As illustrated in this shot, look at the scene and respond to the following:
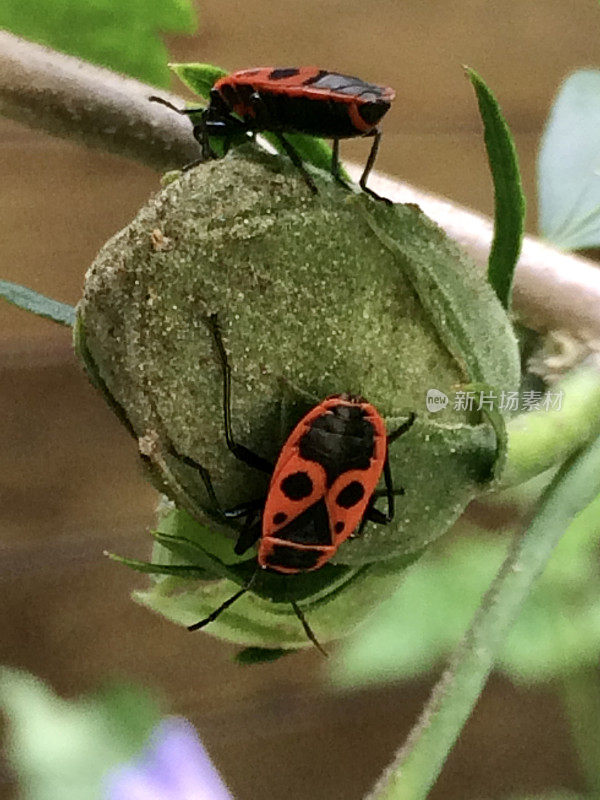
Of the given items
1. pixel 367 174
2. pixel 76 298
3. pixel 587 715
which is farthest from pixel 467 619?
pixel 367 174

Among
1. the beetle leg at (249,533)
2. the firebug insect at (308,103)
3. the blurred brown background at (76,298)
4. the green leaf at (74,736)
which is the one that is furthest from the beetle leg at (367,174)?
the blurred brown background at (76,298)

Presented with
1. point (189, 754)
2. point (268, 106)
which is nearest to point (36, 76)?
point (268, 106)

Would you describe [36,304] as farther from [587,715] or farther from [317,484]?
[587,715]

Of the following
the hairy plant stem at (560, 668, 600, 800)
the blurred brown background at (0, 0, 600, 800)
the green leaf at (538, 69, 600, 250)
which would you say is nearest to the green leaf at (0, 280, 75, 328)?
the green leaf at (538, 69, 600, 250)

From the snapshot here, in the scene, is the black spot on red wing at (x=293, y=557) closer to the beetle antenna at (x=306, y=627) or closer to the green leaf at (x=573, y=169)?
the beetle antenna at (x=306, y=627)

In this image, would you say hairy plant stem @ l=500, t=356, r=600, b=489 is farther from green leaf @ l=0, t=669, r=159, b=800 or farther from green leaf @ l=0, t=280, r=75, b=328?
green leaf @ l=0, t=669, r=159, b=800

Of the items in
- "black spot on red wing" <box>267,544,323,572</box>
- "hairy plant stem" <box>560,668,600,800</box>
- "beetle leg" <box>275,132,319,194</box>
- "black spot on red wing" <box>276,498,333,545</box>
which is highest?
"beetle leg" <box>275,132,319,194</box>
